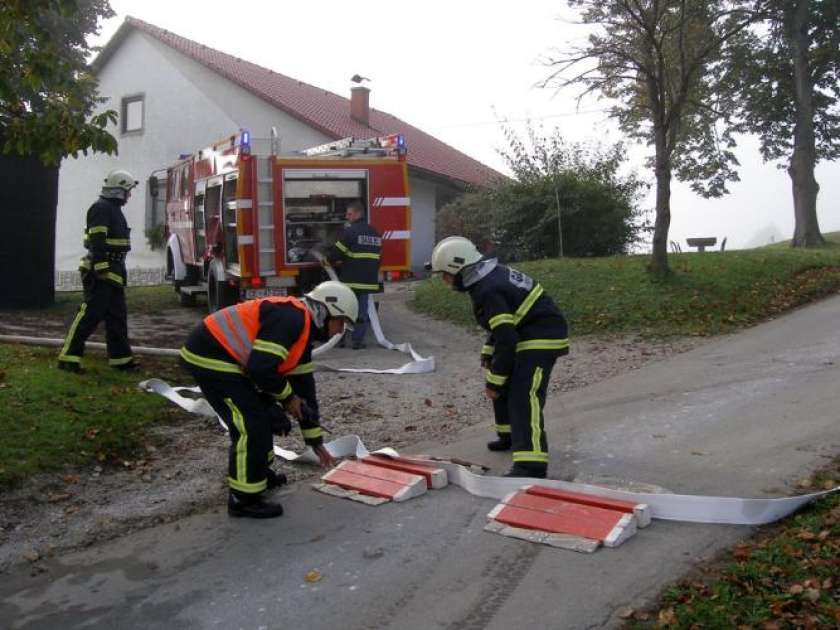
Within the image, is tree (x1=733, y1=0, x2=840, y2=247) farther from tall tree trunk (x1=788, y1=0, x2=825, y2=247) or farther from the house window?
the house window

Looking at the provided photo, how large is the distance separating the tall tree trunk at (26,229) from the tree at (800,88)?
17.4 m

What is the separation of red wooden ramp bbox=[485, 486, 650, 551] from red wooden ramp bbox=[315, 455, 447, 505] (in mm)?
627

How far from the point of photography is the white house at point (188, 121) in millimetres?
24328

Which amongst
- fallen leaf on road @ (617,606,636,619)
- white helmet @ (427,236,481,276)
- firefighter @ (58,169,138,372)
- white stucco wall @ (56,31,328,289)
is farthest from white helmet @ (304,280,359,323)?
white stucco wall @ (56,31,328,289)

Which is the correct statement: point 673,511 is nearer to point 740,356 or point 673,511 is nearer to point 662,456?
point 662,456

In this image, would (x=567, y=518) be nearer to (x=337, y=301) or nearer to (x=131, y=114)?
(x=337, y=301)

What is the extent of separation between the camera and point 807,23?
25.2 meters

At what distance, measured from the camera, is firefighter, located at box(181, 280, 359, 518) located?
5.14 metres

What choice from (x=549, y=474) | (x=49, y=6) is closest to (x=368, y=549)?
(x=549, y=474)

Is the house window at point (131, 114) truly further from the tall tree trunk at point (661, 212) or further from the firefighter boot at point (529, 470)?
the firefighter boot at point (529, 470)

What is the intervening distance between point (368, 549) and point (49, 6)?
4969mm

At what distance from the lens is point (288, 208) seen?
38.8 ft

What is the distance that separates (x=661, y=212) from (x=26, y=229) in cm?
1003

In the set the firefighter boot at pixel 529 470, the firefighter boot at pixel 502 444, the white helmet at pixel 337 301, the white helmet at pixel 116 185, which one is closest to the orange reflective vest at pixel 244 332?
the white helmet at pixel 337 301
